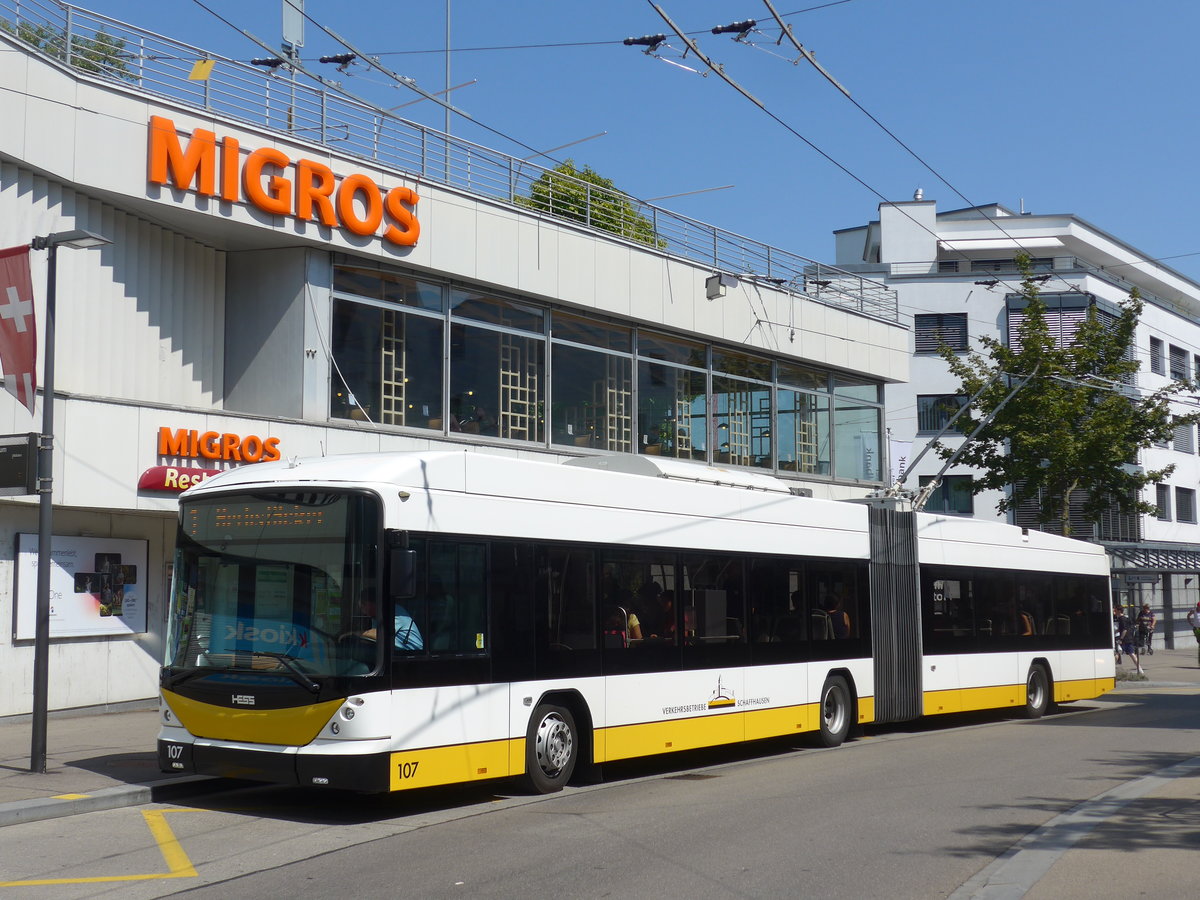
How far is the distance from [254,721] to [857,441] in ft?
80.2

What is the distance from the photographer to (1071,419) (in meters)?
33.1

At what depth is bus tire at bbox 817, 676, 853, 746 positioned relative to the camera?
1643 cm

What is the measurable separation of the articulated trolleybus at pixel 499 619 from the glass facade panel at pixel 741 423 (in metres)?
11.1

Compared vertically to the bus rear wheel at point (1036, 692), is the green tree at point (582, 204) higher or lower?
higher

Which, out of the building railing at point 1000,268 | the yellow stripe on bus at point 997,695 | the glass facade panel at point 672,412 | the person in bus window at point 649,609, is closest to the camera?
the person in bus window at point 649,609

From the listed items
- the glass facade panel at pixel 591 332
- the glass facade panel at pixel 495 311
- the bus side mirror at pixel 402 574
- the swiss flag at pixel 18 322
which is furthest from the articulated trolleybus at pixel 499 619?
the glass facade panel at pixel 591 332

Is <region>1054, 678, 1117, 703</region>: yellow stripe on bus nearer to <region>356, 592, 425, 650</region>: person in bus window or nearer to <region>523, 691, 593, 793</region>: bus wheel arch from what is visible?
<region>523, 691, 593, 793</region>: bus wheel arch

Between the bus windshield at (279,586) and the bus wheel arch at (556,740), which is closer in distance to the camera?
the bus windshield at (279,586)

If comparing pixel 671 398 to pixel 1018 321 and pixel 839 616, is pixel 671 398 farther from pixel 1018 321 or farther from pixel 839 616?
pixel 1018 321

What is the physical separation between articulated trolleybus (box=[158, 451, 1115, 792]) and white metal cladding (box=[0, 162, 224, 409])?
7570 mm

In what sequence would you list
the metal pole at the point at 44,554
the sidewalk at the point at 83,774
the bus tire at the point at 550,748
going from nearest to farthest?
1. the sidewalk at the point at 83,774
2. the bus tire at the point at 550,748
3. the metal pole at the point at 44,554

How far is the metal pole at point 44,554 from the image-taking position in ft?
39.8

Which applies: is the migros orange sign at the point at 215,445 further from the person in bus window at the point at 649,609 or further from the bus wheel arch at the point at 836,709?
the bus wheel arch at the point at 836,709

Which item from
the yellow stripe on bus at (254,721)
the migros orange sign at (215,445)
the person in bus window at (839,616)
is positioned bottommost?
the yellow stripe on bus at (254,721)
